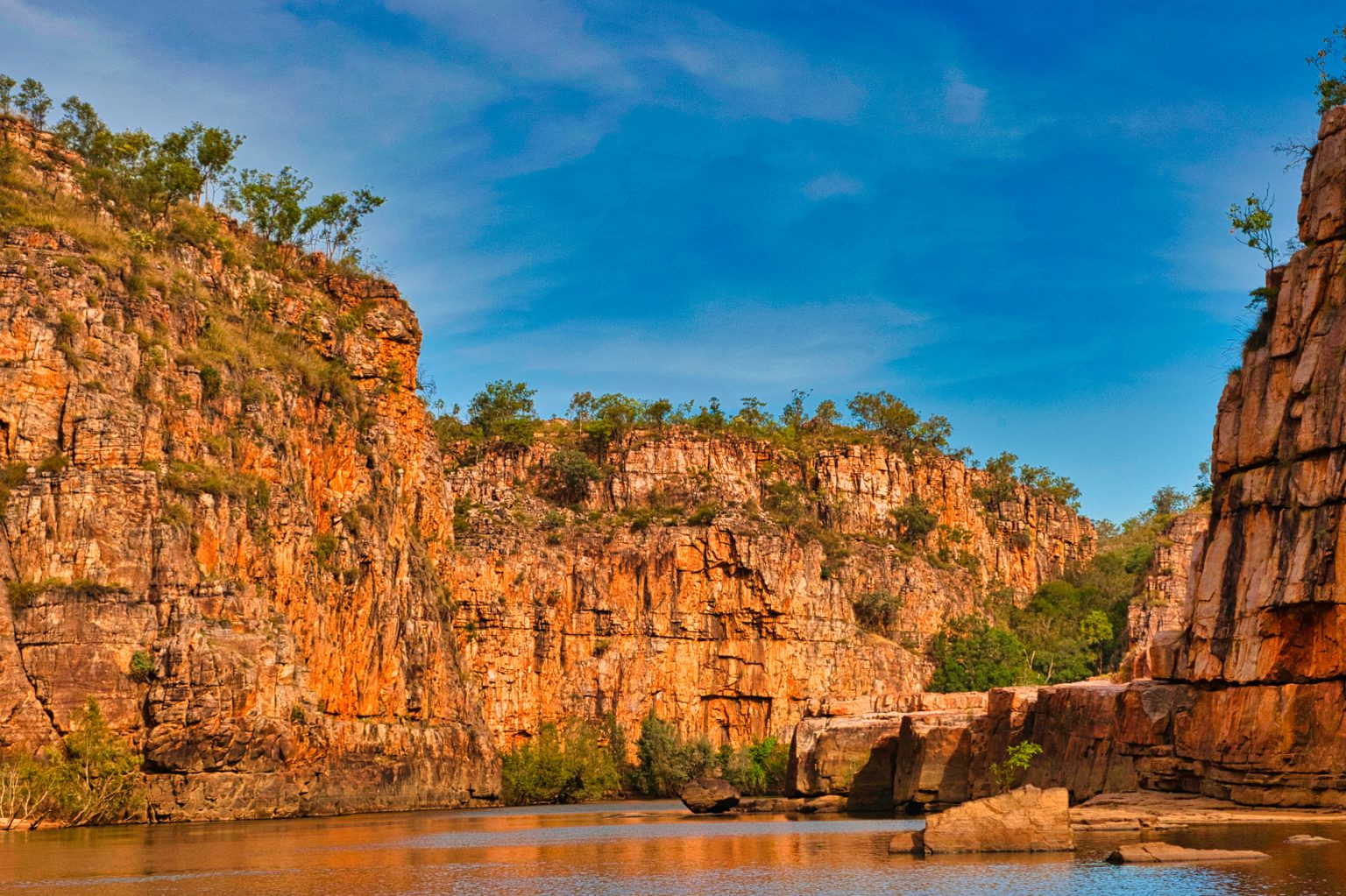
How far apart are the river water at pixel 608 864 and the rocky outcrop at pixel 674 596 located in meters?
60.2

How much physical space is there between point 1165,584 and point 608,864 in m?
104

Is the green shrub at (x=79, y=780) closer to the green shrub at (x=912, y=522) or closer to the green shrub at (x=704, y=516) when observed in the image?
the green shrub at (x=704, y=516)

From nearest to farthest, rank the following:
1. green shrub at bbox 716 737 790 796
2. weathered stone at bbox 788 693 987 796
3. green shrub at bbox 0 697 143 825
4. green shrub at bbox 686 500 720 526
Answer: green shrub at bbox 0 697 143 825, weathered stone at bbox 788 693 987 796, green shrub at bbox 716 737 790 796, green shrub at bbox 686 500 720 526

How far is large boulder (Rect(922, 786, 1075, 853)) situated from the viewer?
1909 inches

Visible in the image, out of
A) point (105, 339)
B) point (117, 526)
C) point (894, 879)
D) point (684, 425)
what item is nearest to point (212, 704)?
point (117, 526)

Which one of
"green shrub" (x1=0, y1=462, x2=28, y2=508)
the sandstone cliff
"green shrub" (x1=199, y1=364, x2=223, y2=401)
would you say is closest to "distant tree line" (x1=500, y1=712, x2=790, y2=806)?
the sandstone cliff

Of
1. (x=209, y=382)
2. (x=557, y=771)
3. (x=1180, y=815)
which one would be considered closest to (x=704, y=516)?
(x=557, y=771)

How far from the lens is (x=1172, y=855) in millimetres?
43812

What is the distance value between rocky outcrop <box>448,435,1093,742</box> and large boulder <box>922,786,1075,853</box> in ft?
242

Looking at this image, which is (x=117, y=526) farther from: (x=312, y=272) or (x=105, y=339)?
(x=312, y=272)

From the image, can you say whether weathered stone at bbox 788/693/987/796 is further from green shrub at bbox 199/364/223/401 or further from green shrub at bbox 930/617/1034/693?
green shrub at bbox 930/617/1034/693

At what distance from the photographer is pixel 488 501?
143 m

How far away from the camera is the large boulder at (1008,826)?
4850cm

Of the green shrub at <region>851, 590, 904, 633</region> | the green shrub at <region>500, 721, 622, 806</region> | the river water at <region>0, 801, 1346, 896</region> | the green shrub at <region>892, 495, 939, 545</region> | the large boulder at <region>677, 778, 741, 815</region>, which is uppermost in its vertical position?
the green shrub at <region>892, 495, 939, 545</region>
